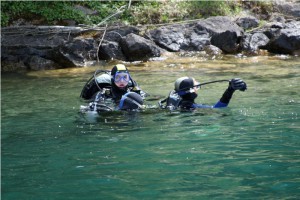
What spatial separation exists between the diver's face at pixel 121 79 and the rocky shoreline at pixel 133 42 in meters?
7.27

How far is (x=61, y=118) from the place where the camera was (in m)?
7.74

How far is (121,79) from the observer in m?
7.68

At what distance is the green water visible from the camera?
162 inches

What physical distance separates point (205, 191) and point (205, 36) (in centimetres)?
1234

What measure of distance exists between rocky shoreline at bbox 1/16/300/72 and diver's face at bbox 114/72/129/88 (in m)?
7.27

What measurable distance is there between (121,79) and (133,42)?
291 inches

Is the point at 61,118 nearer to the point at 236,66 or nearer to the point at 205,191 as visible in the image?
the point at 205,191

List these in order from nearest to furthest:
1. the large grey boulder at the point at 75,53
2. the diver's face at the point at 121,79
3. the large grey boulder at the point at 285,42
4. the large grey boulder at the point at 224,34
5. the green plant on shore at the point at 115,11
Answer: the diver's face at the point at 121,79, the large grey boulder at the point at 75,53, the large grey boulder at the point at 285,42, the large grey boulder at the point at 224,34, the green plant on shore at the point at 115,11

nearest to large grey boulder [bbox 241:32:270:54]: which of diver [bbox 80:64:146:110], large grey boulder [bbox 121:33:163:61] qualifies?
large grey boulder [bbox 121:33:163:61]

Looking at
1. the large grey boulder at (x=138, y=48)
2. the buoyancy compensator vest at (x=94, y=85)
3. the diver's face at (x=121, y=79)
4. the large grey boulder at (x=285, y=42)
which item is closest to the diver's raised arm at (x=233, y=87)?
the diver's face at (x=121, y=79)

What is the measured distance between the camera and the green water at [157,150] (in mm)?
4121

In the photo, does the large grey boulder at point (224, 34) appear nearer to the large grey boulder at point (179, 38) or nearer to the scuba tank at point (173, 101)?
the large grey boulder at point (179, 38)

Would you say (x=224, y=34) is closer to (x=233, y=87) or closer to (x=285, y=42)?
(x=285, y=42)

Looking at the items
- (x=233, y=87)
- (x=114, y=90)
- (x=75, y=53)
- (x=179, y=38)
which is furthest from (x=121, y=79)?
(x=179, y=38)
